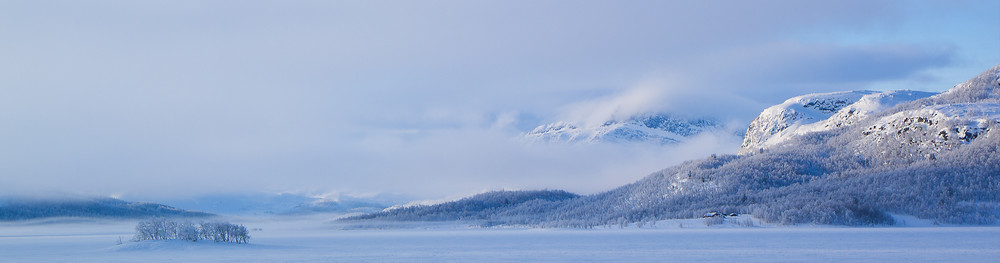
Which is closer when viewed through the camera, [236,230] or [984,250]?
[984,250]

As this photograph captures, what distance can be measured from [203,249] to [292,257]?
21.2m

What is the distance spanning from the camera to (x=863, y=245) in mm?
96438

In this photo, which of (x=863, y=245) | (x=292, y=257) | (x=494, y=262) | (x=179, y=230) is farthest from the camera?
(x=179, y=230)

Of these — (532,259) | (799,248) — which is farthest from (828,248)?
(532,259)

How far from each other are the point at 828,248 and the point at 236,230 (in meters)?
90.2

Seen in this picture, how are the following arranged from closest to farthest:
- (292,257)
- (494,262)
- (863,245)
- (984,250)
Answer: (494,262) < (984,250) < (292,257) < (863,245)

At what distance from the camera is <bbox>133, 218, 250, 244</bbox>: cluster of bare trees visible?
119 metres

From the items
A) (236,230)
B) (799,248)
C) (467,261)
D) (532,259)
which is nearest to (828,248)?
(799,248)

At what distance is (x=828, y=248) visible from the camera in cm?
9069

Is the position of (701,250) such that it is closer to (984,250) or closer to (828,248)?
(828,248)

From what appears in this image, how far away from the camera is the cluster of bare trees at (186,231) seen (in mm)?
119312

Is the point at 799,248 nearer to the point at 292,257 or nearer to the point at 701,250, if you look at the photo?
the point at 701,250

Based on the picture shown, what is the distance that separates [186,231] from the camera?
118 m

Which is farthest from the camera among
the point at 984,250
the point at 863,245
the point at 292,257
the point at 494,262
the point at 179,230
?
the point at 179,230
